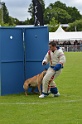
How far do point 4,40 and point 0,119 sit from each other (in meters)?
4.06

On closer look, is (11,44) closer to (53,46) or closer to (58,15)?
(53,46)

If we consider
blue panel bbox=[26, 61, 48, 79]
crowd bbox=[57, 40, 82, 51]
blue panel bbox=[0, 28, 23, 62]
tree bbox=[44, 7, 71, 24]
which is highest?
tree bbox=[44, 7, 71, 24]

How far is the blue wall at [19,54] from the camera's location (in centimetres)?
1247

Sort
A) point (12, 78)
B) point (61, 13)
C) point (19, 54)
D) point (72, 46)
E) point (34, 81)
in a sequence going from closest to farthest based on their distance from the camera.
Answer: point (34, 81) → point (12, 78) → point (19, 54) → point (72, 46) → point (61, 13)

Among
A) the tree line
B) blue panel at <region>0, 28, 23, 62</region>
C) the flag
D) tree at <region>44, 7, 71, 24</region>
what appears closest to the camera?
blue panel at <region>0, 28, 23, 62</region>

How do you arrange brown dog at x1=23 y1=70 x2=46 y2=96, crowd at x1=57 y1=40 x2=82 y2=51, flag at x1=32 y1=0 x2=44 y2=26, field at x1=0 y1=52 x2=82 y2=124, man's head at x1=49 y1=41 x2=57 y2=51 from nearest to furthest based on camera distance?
field at x1=0 y1=52 x2=82 y2=124, man's head at x1=49 y1=41 x2=57 y2=51, brown dog at x1=23 y1=70 x2=46 y2=96, flag at x1=32 y1=0 x2=44 y2=26, crowd at x1=57 y1=40 x2=82 y2=51

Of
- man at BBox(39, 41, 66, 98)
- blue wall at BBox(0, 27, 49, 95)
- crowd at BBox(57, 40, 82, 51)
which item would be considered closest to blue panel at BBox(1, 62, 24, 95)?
blue wall at BBox(0, 27, 49, 95)

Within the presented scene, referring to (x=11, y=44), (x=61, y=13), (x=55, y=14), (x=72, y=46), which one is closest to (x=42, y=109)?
(x=11, y=44)

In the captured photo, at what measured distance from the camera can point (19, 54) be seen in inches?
506

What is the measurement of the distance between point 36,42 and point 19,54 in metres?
0.66

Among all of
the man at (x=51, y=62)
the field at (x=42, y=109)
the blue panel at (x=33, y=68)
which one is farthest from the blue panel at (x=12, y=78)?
the man at (x=51, y=62)

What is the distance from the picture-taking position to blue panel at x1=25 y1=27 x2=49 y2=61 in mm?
12594

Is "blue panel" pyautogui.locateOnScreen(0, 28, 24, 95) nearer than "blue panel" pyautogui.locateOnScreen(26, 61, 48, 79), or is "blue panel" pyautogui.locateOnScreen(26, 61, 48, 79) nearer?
"blue panel" pyautogui.locateOnScreen(0, 28, 24, 95)

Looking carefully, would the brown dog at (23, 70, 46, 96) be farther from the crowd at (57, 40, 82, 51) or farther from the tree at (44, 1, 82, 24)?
the tree at (44, 1, 82, 24)
